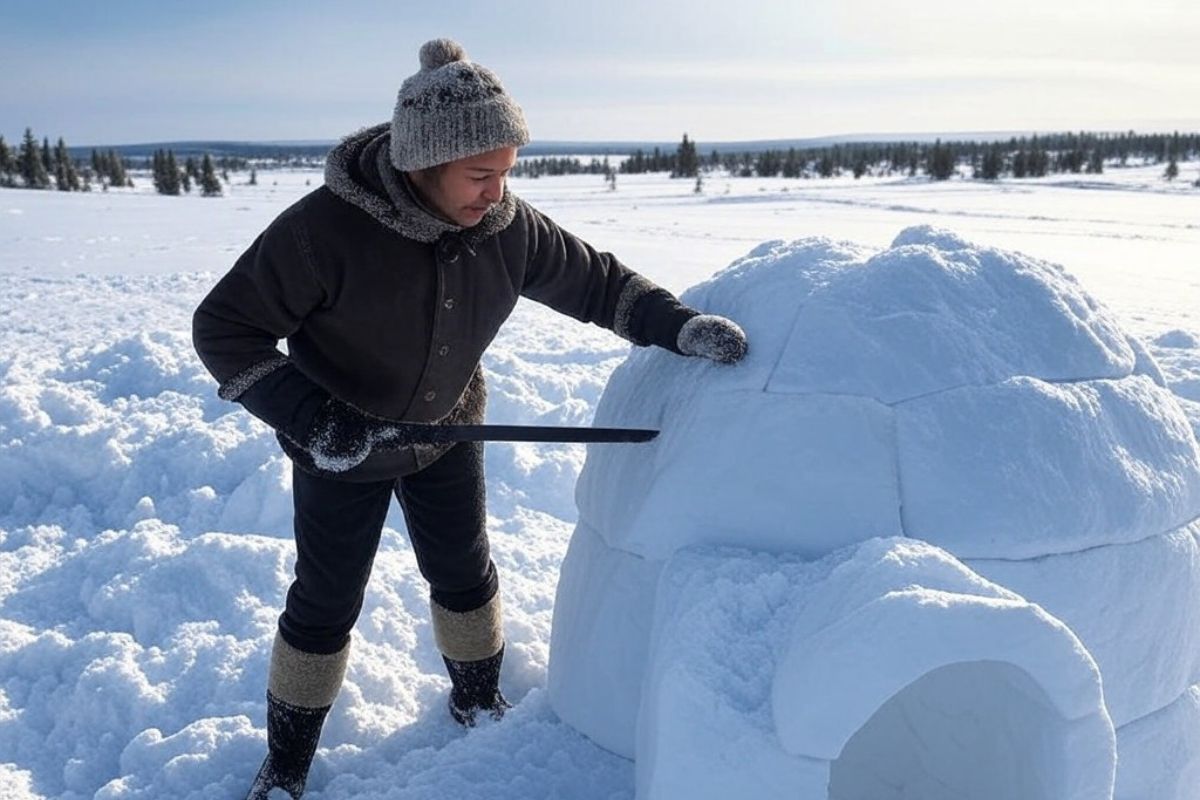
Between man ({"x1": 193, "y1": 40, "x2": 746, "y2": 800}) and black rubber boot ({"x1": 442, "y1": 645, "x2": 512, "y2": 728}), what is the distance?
179 mm

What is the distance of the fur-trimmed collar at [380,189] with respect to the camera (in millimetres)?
1768

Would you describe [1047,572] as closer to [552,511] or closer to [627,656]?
[627,656]

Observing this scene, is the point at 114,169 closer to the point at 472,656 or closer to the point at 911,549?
the point at 472,656

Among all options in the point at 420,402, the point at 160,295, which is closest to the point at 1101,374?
the point at 420,402

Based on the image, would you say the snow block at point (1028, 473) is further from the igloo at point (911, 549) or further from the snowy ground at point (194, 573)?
the snowy ground at point (194, 573)

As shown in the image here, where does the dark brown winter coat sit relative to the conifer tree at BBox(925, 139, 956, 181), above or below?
below

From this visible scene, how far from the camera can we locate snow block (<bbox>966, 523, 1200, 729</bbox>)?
1.67 m

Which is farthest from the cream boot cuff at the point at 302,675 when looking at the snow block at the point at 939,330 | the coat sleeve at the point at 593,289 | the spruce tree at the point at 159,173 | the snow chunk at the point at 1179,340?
the spruce tree at the point at 159,173

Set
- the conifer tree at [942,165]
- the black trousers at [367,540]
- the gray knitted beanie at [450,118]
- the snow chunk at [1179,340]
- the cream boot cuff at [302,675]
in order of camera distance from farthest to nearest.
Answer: the conifer tree at [942,165] < the snow chunk at [1179,340] < the cream boot cuff at [302,675] < the black trousers at [367,540] < the gray knitted beanie at [450,118]

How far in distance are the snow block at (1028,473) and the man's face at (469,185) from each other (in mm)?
867

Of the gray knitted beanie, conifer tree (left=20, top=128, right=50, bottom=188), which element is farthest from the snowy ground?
conifer tree (left=20, top=128, right=50, bottom=188)

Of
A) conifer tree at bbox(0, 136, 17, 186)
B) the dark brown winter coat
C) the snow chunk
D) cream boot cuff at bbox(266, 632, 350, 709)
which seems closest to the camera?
the dark brown winter coat

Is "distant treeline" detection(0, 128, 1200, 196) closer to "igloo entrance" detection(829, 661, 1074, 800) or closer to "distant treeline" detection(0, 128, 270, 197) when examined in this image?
"distant treeline" detection(0, 128, 270, 197)

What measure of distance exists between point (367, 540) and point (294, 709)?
447 mm
